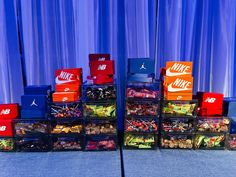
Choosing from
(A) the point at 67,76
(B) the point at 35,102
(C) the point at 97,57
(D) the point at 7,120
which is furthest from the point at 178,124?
(D) the point at 7,120

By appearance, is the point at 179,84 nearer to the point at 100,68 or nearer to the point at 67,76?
the point at 100,68

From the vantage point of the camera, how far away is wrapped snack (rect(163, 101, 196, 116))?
2229mm

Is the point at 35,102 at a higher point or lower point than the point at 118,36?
lower

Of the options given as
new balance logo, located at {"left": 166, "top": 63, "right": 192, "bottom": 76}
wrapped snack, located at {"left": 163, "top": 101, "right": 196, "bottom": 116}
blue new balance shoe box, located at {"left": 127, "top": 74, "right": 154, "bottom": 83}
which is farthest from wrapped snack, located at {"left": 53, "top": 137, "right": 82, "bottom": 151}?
new balance logo, located at {"left": 166, "top": 63, "right": 192, "bottom": 76}

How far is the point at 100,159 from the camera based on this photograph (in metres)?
2.11

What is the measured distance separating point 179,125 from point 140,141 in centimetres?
39

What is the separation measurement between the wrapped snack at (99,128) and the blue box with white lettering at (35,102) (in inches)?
17.0

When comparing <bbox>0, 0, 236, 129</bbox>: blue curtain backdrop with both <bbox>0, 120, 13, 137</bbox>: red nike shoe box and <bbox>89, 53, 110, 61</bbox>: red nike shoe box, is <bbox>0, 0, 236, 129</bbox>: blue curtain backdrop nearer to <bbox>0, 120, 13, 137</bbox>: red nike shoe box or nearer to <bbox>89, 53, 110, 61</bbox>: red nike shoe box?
<bbox>89, 53, 110, 61</bbox>: red nike shoe box

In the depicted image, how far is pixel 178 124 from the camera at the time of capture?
7.41 feet

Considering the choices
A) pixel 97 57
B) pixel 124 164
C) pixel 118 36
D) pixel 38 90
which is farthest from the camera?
pixel 118 36

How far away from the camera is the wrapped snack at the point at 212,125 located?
2.26m

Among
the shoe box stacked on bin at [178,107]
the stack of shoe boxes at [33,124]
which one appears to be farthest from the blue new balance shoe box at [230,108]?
the stack of shoe boxes at [33,124]

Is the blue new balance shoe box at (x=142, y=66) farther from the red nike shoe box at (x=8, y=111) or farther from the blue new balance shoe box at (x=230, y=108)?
the red nike shoe box at (x=8, y=111)

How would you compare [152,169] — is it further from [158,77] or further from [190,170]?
[158,77]
